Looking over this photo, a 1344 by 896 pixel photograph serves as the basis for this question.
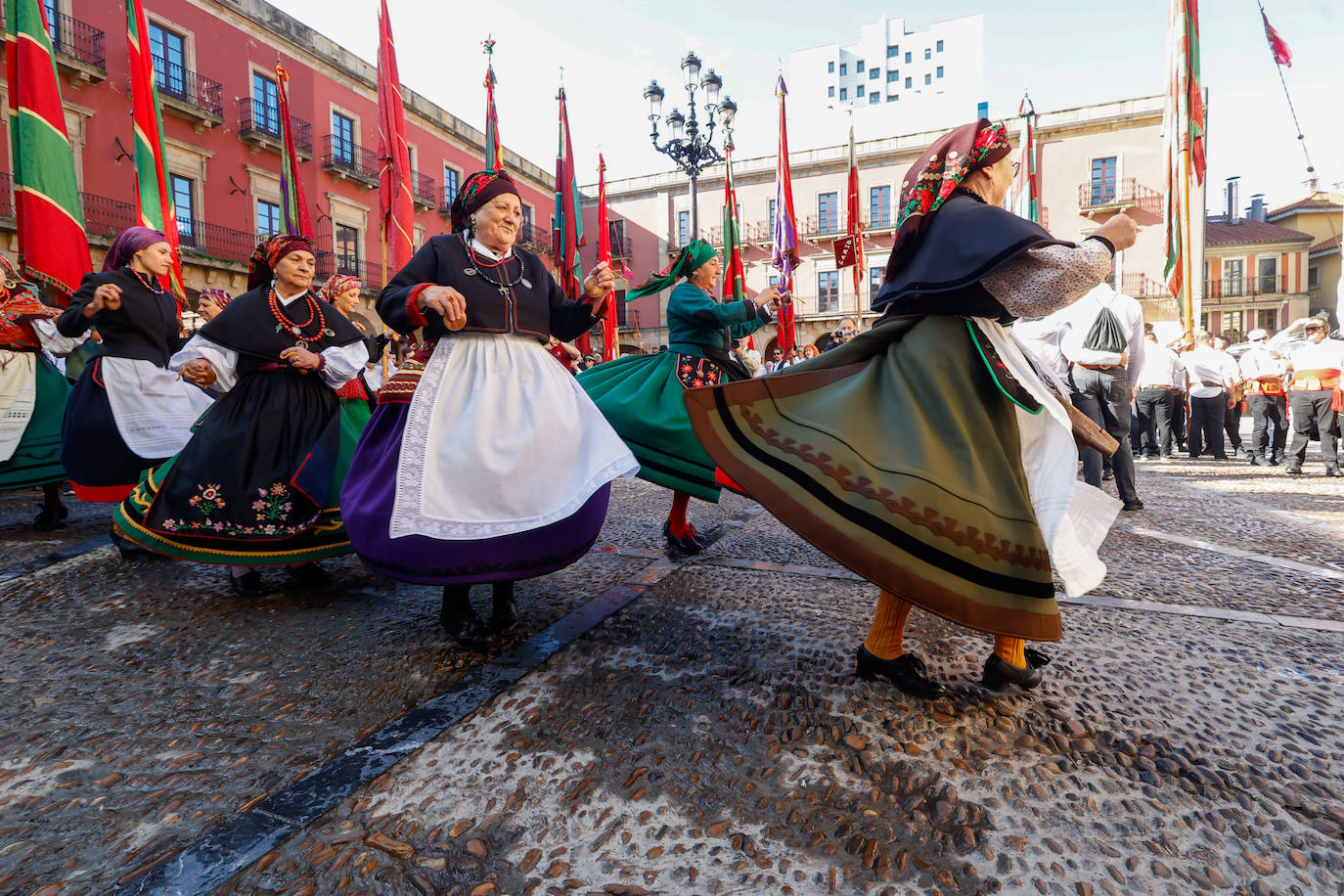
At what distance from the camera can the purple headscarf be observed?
4.18m

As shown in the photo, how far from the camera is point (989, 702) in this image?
80.8 inches

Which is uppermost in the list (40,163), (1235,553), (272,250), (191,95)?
(191,95)

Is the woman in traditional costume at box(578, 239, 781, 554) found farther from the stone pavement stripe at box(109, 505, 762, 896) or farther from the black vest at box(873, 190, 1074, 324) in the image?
the black vest at box(873, 190, 1074, 324)

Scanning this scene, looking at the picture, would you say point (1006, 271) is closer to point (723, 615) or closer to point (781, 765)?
point (781, 765)

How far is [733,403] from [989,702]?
1.18 meters

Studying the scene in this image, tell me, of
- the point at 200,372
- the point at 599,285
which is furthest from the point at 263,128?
the point at 599,285

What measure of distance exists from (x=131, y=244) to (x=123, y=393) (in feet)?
3.00

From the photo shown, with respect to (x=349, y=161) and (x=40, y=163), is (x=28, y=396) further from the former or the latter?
(x=349, y=161)

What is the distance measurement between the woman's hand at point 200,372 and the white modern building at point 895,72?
47229 millimetres

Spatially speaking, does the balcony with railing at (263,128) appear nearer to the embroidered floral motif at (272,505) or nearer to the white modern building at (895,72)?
the embroidered floral motif at (272,505)

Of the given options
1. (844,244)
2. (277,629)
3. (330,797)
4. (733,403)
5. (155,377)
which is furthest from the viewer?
(844,244)

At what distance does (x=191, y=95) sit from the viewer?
17.7 m

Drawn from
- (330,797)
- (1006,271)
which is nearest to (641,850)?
(330,797)

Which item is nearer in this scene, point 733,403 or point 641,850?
point 641,850
